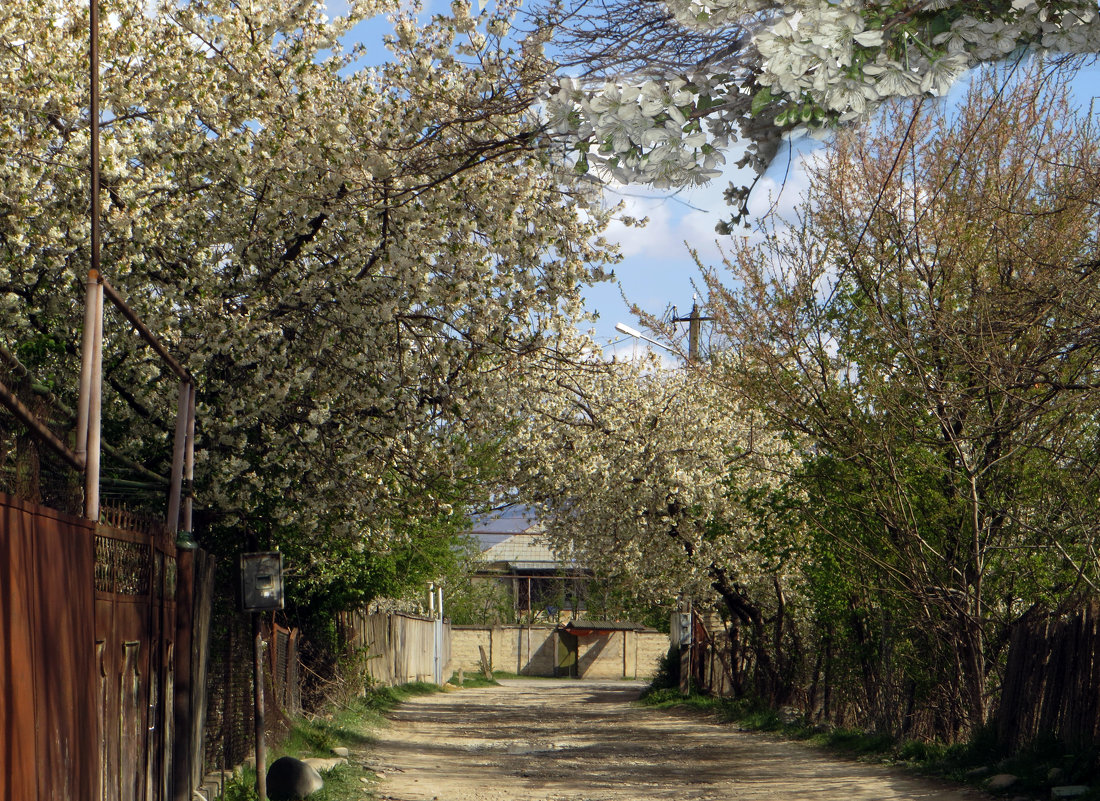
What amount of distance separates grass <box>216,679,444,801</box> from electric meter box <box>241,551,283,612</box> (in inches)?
63.3

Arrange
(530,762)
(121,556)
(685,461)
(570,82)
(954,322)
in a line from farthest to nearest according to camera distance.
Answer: (685,461) → (530,762) → (954,322) → (121,556) → (570,82)

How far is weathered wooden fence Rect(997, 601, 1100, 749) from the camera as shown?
413 inches

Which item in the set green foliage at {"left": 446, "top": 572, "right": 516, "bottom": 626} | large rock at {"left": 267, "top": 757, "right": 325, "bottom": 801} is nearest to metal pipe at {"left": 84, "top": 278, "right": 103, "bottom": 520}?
large rock at {"left": 267, "top": 757, "right": 325, "bottom": 801}

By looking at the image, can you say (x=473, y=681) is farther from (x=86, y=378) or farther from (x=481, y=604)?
(x=86, y=378)

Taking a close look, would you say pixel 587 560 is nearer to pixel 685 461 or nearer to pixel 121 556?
pixel 685 461

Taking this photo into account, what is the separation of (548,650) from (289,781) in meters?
44.3

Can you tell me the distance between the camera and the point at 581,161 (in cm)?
466

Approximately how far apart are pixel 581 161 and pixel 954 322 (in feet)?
19.6

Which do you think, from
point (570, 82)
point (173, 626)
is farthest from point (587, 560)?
point (570, 82)

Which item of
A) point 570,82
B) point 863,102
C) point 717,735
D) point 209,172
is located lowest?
point 717,735

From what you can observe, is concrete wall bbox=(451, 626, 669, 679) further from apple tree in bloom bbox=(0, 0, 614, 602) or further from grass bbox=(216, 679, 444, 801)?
apple tree in bloom bbox=(0, 0, 614, 602)

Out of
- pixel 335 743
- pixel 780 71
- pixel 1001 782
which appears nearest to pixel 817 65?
pixel 780 71

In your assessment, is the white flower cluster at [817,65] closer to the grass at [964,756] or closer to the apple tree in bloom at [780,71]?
the apple tree in bloom at [780,71]

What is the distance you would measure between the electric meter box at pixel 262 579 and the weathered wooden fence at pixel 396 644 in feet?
40.7
